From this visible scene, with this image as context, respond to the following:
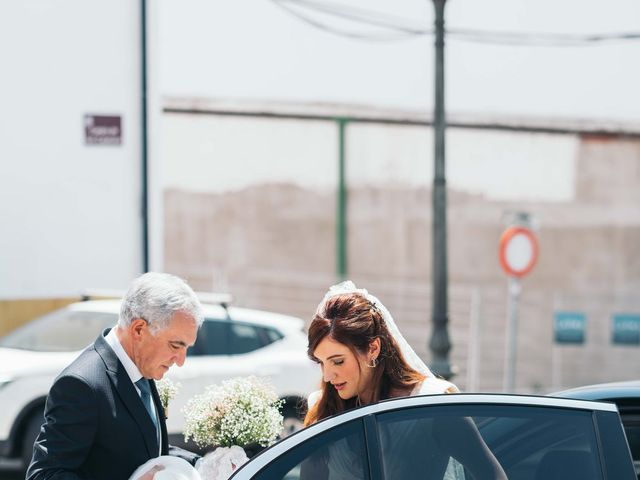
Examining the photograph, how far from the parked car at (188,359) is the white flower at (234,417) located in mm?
5332

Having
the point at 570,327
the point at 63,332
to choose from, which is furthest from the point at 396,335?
the point at 570,327

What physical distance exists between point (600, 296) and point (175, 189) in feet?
20.2

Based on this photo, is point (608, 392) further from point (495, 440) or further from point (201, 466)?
point (201, 466)

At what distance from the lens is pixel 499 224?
1572 cm

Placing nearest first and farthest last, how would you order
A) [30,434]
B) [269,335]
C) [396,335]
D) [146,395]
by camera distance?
[146,395] → [396,335] → [30,434] → [269,335]

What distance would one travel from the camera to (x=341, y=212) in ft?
51.3

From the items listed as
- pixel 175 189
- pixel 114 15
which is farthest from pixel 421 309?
pixel 114 15

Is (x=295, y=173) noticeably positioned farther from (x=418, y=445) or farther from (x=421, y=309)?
(x=418, y=445)

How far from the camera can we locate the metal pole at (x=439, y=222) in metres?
11.0

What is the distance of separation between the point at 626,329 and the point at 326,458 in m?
12.6

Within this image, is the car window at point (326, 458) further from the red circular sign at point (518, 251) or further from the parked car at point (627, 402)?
the red circular sign at point (518, 251)

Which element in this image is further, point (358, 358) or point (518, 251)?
point (518, 251)

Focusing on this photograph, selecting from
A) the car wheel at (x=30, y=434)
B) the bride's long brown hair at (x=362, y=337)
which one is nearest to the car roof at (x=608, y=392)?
the bride's long brown hair at (x=362, y=337)

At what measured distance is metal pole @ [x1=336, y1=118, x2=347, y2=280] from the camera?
1552 cm
